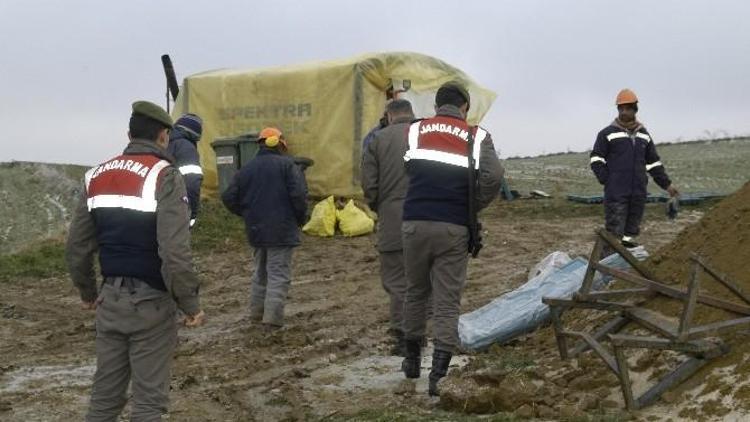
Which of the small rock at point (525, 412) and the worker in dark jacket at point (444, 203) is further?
the worker in dark jacket at point (444, 203)

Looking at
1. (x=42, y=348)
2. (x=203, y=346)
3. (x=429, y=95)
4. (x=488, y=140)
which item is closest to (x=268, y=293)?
(x=203, y=346)

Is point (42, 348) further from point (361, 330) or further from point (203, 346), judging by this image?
point (361, 330)

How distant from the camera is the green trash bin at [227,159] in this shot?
16.9 metres

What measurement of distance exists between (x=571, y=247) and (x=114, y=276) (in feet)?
30.6

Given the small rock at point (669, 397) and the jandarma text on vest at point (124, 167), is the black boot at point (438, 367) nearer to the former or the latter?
the small rock at point (669, 397)

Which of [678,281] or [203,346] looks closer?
[678,281]

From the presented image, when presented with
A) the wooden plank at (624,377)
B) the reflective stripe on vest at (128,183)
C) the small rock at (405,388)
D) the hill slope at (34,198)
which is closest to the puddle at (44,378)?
the small rock at (405,388)

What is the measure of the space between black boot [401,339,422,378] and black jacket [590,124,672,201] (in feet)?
11.8

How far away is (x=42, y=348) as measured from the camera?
8.77 meters

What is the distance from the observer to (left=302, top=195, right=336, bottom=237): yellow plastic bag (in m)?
15.5

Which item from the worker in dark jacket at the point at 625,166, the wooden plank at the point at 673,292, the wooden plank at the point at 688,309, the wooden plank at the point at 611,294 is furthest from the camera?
the worker in dark jacket at the point at 625,166

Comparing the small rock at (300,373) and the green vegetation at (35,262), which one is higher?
the small rock at (300,373)

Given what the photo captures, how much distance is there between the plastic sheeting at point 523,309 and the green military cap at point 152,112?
3.42 meters

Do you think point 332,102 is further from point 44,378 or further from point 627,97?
point 44,378
